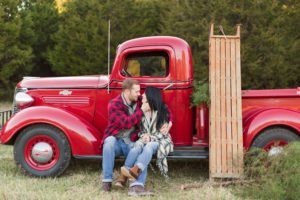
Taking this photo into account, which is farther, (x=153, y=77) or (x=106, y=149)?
(x=153, y=77)

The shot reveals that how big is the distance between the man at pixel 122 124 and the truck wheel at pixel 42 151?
0.71 meters

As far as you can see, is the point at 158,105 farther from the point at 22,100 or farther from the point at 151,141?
the point at 22,100

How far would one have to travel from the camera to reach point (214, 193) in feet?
16.4

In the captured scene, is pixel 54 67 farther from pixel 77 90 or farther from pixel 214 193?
pixel 214 193

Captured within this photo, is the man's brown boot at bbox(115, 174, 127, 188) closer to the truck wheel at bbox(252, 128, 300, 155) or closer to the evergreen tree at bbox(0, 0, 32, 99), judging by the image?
the truck wheel at bbox(252, 128, 300, 155)

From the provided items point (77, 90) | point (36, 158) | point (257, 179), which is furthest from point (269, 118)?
point (36, 158)

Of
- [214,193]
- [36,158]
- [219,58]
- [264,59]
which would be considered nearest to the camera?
[214,193]

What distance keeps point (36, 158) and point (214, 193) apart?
2411 millimetres

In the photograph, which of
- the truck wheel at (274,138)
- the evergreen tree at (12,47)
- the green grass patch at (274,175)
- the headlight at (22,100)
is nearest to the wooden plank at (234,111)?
the green grass patch at (274,175)

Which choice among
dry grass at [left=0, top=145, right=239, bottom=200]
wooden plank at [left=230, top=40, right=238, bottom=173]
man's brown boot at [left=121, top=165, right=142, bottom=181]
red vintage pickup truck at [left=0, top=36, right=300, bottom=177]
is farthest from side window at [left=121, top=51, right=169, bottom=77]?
man's brown boot at [left=121, top=165, right=142, bottom=181]

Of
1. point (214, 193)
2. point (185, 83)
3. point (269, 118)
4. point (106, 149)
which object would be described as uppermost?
point (185, 83)

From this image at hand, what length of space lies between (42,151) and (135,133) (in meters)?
1.31

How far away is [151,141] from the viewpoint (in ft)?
17.4

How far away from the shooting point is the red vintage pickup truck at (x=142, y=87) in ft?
18.3
